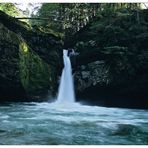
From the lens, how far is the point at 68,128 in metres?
7.33

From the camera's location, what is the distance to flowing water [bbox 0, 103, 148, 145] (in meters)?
6.28

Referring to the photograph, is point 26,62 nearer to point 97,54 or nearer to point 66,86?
point 66,86

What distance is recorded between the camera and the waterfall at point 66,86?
12586mm

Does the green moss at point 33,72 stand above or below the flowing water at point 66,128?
above

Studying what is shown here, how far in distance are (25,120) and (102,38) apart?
5.44 metres

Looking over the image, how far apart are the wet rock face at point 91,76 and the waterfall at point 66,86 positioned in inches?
10.2

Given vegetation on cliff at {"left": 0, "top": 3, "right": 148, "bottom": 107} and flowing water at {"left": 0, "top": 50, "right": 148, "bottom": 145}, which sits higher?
vegetation on cliff at {"left": 0, "top": 3, "right": 148, "bottom": 107}

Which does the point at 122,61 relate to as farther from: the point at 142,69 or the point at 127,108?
the point at 127,108

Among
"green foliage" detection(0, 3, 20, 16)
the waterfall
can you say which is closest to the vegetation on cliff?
the waterfall

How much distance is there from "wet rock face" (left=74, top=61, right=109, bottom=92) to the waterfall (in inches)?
10.2

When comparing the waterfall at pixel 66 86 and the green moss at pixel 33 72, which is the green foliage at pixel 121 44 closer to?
the waterfall at pixel 66 86

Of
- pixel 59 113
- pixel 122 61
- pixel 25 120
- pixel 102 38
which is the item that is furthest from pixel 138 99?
pixel 25 120

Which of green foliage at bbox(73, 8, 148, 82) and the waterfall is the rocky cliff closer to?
green foliage at bbox(73, 8, 148, 82)

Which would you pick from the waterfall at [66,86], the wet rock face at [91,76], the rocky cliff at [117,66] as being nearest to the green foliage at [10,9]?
the waterfall at [66,86]
